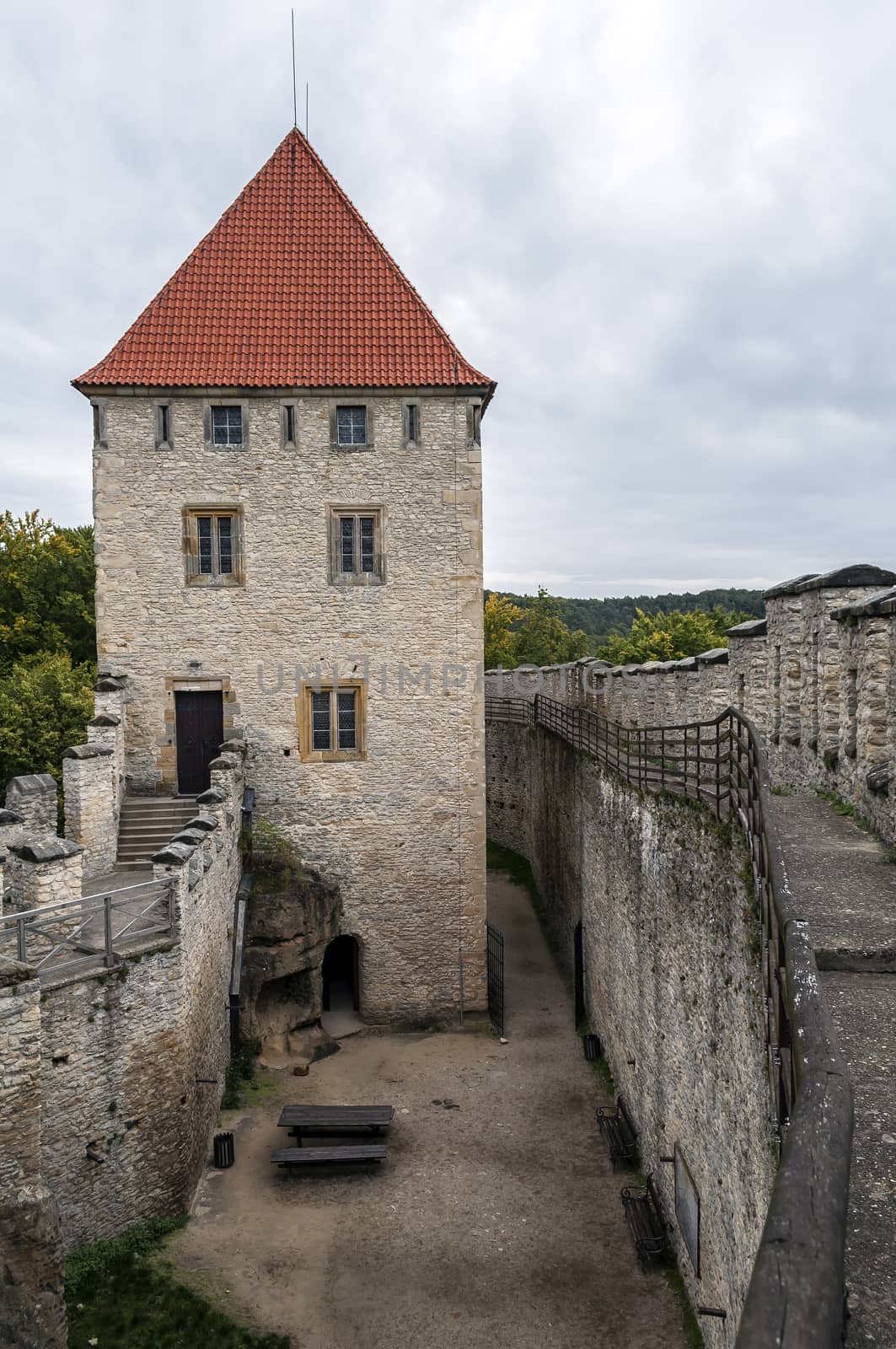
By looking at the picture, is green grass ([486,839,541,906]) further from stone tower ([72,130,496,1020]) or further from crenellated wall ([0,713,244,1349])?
crenellated wall ([0,713,244,1349])

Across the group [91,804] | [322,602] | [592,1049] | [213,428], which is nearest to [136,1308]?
[91,804]

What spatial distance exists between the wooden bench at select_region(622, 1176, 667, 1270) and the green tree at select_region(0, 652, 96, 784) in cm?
1546

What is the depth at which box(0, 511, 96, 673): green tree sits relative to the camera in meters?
28.9

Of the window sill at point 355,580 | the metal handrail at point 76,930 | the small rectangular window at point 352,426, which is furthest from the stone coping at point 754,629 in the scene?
the metal handrail at point 76,930

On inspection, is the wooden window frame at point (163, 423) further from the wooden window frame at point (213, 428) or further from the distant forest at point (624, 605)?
the distant forest at point (624, 605)

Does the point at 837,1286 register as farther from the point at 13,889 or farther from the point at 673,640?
the point at 673,640

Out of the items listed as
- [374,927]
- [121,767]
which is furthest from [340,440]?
[374,927]

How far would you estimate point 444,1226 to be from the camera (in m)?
11.7

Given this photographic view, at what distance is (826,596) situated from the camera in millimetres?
10438

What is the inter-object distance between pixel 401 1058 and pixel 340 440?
11674mm

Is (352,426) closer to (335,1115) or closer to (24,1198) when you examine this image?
(335,1115)

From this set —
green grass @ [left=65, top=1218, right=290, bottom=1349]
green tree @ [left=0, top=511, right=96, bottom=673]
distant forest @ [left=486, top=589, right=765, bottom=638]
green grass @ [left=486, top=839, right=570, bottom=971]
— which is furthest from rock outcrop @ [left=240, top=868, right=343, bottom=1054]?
distant forest @ [left=486, top=589, right=765, bottom=638]

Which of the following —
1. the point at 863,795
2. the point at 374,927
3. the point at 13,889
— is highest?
the point at 863,795

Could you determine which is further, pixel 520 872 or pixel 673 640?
pixel 673 640
